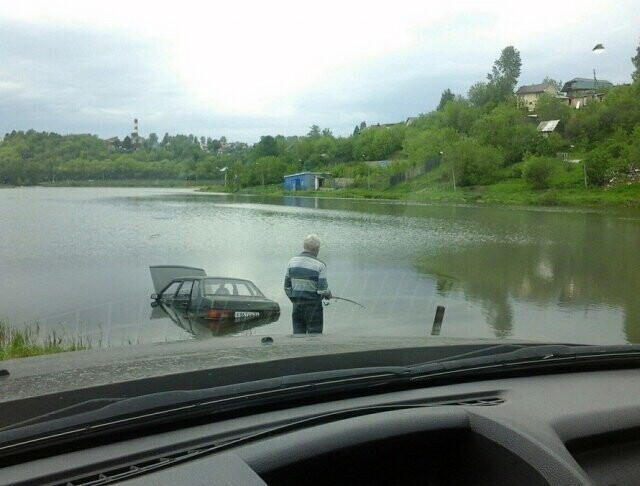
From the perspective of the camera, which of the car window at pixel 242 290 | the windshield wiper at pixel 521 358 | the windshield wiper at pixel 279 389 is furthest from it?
the car window at pixel 242 290

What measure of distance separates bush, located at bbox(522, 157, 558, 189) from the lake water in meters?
3.41

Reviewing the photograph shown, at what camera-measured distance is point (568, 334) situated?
33.3ft

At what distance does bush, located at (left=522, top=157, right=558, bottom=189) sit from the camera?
35.5 m

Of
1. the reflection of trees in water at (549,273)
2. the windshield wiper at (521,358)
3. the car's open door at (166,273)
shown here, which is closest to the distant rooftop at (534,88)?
the reflection of trees in water at (549,273)

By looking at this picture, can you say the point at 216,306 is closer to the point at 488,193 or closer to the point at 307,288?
the point at 307,288

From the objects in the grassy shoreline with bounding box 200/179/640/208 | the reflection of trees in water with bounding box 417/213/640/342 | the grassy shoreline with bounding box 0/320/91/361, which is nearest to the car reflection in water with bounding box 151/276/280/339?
the grassy shoreline with bounding box 0/320/91/361

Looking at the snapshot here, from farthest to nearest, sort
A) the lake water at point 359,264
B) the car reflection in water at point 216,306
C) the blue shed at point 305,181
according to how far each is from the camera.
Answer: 1. the blue shed at point 305,181
2. the lake water at point 359,264
3. the car reflection in water at point 216,306

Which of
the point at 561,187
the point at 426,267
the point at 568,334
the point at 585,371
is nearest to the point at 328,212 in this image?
the point at 426,267

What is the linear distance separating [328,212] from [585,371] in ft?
87.4

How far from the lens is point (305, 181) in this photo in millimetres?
32188

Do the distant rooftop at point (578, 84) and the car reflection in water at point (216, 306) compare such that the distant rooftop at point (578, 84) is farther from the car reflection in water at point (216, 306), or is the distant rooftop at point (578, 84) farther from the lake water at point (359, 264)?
the car reflection in water at point (216, 306)

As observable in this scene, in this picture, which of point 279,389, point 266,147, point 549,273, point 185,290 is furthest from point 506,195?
point 279,389

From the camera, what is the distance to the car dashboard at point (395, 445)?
5.33 ft

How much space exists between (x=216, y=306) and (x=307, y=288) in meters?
1.46
